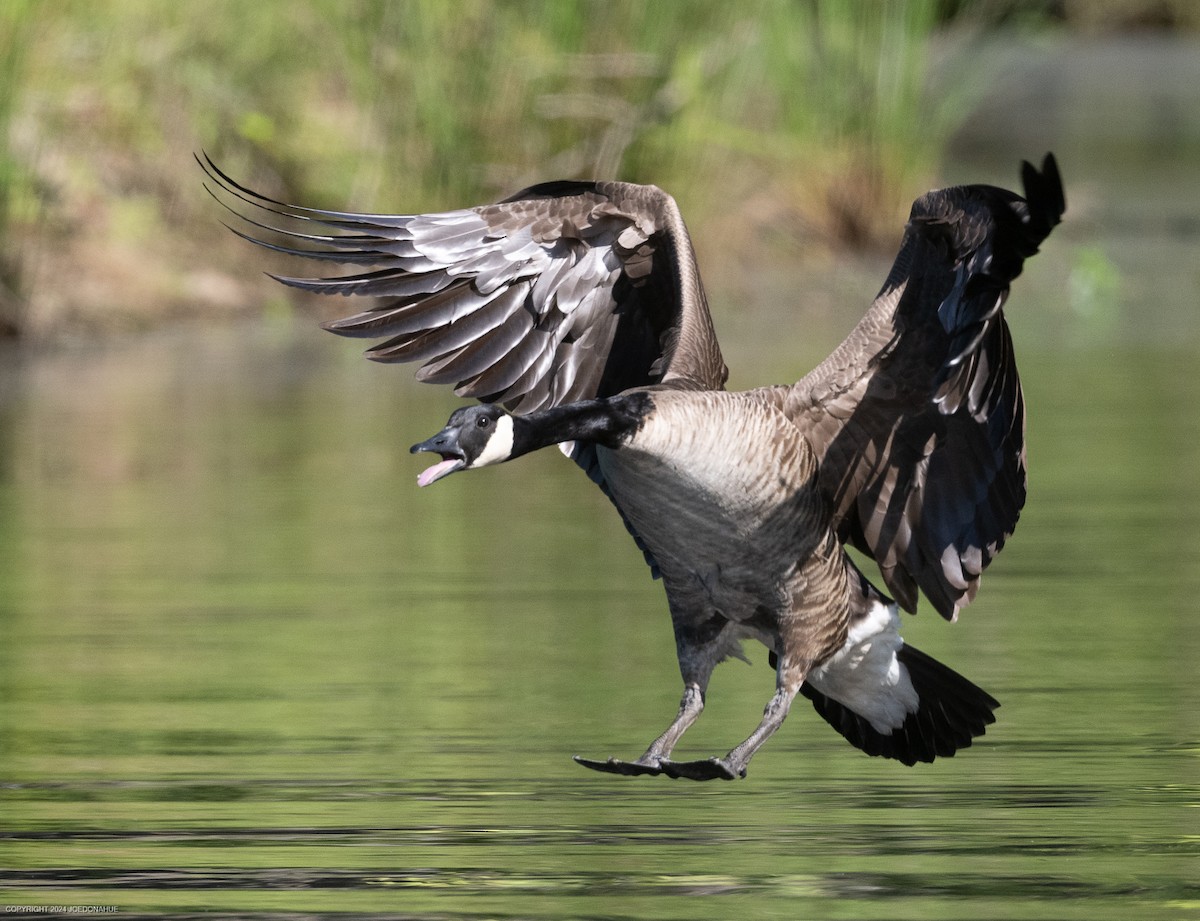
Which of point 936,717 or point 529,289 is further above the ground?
point 529,289

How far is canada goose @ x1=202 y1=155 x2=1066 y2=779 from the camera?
611 centimetres

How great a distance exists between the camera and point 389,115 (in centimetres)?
1698

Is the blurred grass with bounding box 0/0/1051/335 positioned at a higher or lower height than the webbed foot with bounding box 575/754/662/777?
higher

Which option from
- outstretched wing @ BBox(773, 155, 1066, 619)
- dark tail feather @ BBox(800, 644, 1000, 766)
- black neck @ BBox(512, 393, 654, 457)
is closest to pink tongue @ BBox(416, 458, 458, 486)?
black neck @ BBox(512, 393, 654, 457)

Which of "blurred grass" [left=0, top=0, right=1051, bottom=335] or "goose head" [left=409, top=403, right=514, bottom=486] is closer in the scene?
"goose head" [left=409, top=403, right=514, bottom=486]

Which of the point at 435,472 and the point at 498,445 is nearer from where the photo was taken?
the point at 435,472

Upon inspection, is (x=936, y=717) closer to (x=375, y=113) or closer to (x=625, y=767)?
(x=625, y=767)

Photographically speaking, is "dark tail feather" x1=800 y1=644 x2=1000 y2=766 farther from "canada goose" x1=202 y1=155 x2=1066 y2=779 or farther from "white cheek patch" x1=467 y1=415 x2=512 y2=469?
"white cheek patch" x1=467 y1=415 x2=512 y2=469

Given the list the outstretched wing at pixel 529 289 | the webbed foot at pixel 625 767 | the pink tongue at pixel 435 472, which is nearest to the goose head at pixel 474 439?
the pink tongue at pixel 435 472

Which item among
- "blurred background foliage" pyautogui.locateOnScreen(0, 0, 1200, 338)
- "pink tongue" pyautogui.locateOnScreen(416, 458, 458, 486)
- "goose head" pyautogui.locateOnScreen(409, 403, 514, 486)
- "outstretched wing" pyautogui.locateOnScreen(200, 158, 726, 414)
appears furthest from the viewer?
"blurred background foliage" pyautogui.locateOnScreen(0, 0, 1200, 338)

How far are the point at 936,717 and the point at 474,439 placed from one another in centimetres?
167

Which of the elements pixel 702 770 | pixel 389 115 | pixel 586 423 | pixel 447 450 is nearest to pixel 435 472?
pixel 447 450

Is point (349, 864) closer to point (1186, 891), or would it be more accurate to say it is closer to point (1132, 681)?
point (1186, 891)

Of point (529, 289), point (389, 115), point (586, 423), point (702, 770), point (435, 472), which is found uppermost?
point (389, 115)
